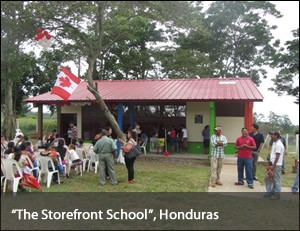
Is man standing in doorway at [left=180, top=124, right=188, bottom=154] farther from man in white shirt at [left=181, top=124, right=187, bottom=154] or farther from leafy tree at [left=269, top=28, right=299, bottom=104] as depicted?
leafy tree at [left=269, top=28, right=299, bottom=104]

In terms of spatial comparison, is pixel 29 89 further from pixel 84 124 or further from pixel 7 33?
pixel 7 33

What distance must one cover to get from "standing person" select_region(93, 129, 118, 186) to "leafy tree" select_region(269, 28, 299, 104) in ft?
62.5

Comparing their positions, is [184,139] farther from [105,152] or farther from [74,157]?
[105,152]

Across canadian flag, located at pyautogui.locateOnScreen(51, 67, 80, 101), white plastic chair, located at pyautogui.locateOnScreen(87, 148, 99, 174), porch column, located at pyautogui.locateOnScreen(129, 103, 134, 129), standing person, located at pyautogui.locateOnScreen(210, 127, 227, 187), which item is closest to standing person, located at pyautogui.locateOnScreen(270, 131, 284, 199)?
standing person, located at pyautogui.locateOnScreen(210, 127, 227, 187)

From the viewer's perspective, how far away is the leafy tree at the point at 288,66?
2364 cm

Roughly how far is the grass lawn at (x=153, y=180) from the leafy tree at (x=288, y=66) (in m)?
15.0

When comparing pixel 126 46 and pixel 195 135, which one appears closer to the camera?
pixel 195 135

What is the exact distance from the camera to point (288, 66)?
24.2 meters

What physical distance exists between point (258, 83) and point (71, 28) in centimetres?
2260

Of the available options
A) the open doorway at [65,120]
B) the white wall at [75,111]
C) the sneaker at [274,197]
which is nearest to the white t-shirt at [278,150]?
the sneaker at [274,197]

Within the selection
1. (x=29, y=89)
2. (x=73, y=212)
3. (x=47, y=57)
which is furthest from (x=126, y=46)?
(x=73, y=212)

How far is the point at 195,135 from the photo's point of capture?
50.6ft

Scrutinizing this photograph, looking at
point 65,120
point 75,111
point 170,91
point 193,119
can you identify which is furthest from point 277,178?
point 65,120

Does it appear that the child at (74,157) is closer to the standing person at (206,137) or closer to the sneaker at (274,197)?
the sneaker at (274,197)
